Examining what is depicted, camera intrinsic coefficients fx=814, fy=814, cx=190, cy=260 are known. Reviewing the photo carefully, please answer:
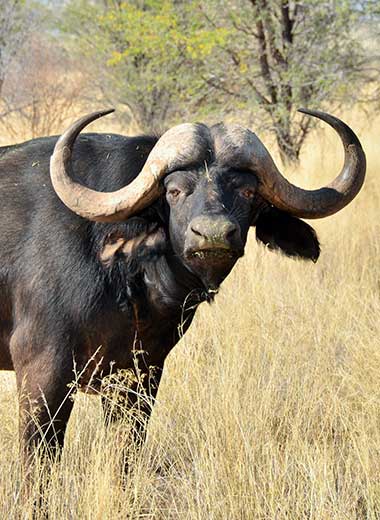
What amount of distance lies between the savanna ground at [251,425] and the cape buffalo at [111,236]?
0.34 meters

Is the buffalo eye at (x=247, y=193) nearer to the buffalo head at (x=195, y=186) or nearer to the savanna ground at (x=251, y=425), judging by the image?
the buffalo head at (x=195, y=186)

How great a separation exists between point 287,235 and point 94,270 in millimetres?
919

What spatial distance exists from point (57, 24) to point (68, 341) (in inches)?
563

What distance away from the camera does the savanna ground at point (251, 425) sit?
315 centimetres

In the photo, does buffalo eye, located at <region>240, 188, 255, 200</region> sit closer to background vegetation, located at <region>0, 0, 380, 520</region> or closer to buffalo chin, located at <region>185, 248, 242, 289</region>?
buffalo chin, located at <region>185, 248, 242, 289</region>

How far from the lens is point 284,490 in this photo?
329 centimetres

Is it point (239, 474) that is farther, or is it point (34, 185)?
point (34, 185)

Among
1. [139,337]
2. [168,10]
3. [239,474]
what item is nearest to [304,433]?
[239,474]

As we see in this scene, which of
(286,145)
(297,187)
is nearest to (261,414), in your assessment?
(297,187)

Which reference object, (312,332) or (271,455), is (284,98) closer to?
(312,332)

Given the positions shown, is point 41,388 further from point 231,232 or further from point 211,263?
point 231,232

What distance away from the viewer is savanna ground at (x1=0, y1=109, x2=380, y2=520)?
3.15 metres

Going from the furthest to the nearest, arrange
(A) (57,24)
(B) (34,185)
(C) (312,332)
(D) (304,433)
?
(A) (57,24) < (C) (312,332) < (D) (304,433) < (B) (34,185)

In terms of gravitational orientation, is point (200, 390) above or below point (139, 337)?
below
